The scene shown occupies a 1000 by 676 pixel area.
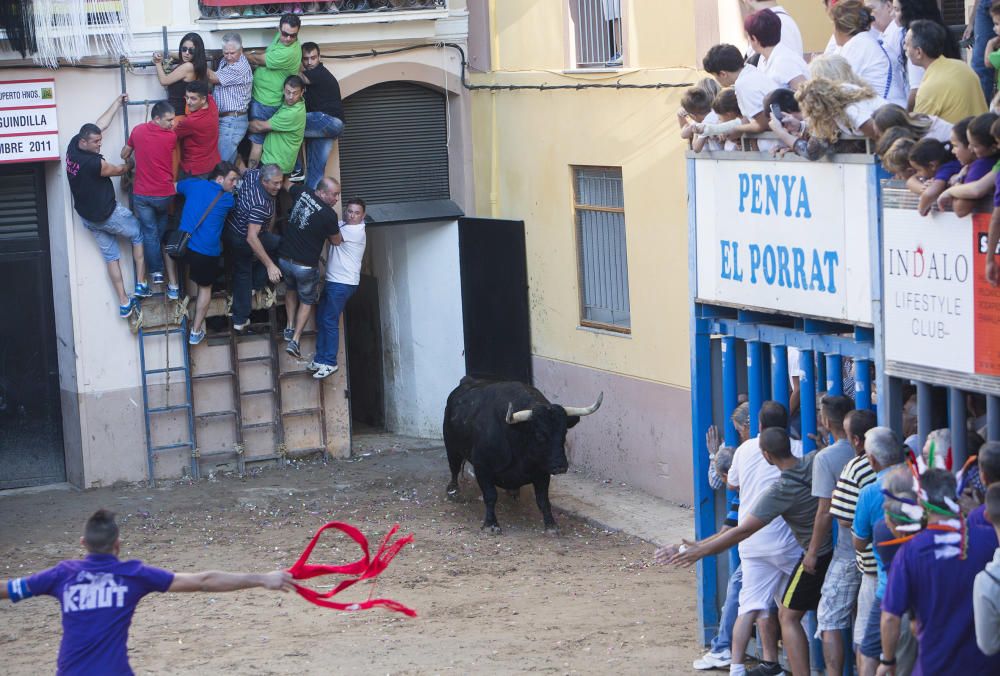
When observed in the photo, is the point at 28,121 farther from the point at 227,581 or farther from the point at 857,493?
the point at 857,493

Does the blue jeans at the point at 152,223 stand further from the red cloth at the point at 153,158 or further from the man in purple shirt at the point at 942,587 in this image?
the man in purple shirt at the point at 942,587

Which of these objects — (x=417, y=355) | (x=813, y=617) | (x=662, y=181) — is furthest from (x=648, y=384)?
(x=813, y=617)

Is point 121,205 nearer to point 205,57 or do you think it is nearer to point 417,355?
point 205,57

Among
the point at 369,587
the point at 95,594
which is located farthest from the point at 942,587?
the point at 369,587

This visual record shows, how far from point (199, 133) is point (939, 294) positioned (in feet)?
31.5

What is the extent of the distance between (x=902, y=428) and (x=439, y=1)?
10017mm

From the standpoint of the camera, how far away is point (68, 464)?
1705 cm

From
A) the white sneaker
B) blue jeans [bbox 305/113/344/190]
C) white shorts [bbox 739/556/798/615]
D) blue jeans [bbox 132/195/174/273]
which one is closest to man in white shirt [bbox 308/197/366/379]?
blue jeans [bbox 305/113/344/190]

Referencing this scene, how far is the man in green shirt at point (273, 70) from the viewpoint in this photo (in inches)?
639

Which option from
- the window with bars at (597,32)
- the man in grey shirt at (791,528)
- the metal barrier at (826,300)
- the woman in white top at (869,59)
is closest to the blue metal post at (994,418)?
the metal barrier at (826,300)

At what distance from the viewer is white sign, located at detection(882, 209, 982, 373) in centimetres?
812

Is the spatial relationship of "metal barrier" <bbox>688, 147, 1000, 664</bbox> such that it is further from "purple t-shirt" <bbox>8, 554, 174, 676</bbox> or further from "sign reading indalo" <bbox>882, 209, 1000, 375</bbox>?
"purple t-shirt" <bbox>8, 554, 174, 676</bbox>

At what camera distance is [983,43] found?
10.1 metres

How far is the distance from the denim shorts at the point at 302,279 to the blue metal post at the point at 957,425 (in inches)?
377
